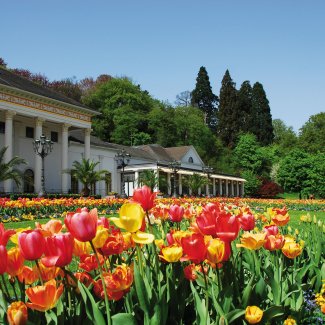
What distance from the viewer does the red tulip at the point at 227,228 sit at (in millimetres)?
1911

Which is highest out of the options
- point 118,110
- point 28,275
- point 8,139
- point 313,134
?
point 118,110

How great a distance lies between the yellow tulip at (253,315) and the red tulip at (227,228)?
319 mm

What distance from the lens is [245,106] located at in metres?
80.8

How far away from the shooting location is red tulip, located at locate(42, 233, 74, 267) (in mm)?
1724

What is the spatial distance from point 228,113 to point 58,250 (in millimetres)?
79470

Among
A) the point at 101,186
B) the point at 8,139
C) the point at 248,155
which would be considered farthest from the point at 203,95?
the point at 8,139

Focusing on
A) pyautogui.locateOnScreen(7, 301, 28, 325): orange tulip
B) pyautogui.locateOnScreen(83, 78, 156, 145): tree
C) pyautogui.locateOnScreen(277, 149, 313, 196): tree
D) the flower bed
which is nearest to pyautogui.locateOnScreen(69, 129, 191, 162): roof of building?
pyautogui.locateOnScreen(83, 78, 156, 145): tree

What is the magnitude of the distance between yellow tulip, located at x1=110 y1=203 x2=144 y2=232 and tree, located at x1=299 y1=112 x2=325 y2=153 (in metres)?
72.2

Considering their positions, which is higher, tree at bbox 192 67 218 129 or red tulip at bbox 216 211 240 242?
tree at bbox 192 67 218 129

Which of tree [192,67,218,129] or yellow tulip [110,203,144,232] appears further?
tree [192,67,218,129]

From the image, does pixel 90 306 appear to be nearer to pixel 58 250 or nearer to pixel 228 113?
pixel 58 250

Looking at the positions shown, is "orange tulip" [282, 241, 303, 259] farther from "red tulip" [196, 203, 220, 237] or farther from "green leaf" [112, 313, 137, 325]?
"green leaf" [112, 313, 137, 325]

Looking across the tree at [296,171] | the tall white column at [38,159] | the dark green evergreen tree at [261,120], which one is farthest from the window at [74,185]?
the dark green evergreen tree at [261,120]

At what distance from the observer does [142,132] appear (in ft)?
218
